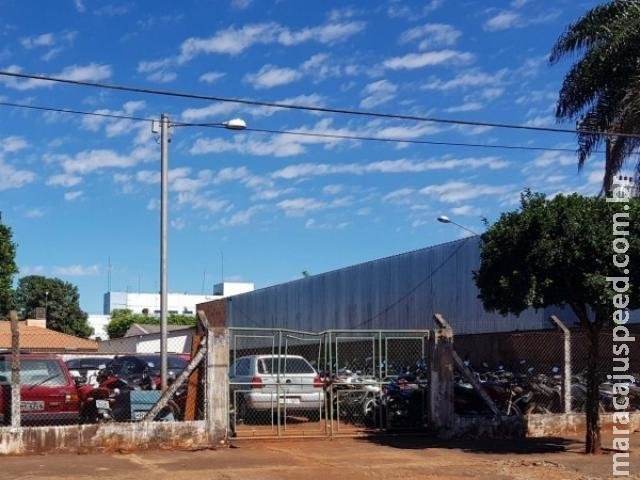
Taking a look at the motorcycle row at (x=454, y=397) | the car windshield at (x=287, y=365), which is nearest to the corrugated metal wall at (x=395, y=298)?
the motorcycle row at (x=454, y=397)

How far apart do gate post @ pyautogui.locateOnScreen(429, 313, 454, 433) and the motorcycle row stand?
320mm

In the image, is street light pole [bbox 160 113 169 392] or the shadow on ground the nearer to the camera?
the shadow on ground

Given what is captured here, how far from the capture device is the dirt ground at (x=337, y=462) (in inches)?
445

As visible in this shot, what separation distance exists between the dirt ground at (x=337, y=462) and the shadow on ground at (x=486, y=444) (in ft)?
0.05

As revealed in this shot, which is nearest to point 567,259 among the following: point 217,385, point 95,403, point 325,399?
point 325,399

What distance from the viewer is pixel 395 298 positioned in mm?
37375

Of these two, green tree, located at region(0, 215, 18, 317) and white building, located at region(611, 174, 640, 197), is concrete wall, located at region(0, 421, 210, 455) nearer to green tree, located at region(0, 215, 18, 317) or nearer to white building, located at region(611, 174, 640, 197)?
white building, located at region(611, 174, 640, 197)

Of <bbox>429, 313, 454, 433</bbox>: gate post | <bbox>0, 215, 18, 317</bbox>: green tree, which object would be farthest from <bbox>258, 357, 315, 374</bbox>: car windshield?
<bbox>0, 215, 18, 317</bbox>: green tree

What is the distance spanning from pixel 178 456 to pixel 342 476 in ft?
9.13

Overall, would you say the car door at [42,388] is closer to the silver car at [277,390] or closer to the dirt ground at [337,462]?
the dirt ground at [337,462]

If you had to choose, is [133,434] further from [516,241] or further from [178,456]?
[516,241]

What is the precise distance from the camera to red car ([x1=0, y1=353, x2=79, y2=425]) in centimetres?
1344

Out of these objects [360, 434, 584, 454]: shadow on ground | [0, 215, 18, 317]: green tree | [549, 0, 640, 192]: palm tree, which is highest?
[549, 0, 640, 192]: palm tree

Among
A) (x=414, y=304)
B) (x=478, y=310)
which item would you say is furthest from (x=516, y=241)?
(x=414, y=304)
